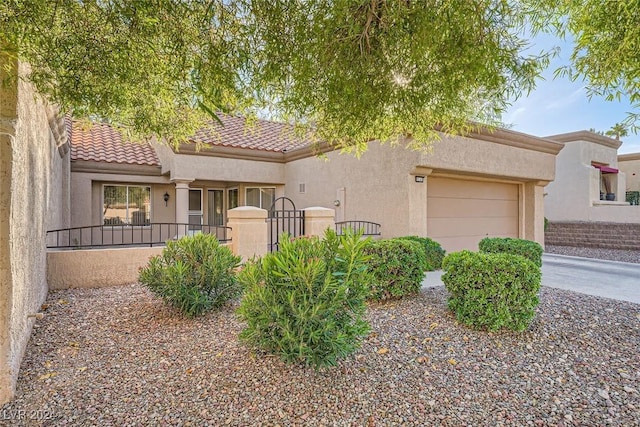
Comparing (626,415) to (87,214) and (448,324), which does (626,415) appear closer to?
(448,324)

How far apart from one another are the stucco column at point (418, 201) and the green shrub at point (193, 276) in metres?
4.73

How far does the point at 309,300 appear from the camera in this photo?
2.69m

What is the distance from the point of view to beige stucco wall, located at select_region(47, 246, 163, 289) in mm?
5668

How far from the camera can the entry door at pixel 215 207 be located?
42.0ft

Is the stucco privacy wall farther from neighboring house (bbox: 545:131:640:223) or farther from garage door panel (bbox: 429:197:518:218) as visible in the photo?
neighboring house (bbox: 545:131:640:223)

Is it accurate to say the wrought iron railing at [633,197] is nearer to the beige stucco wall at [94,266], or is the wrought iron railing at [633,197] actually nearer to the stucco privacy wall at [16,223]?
the beige stucco wall at [94,266]

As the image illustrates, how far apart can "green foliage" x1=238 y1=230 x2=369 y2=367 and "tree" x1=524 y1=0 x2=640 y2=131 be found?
274 centimetres

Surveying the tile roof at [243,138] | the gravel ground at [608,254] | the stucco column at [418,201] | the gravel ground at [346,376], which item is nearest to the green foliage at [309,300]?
the gravel ground at [346,376]

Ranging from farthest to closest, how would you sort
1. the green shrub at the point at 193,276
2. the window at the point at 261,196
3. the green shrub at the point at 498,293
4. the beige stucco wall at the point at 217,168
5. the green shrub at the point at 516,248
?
the window at the point at 261,196
the beige stucco wall at the point at 217,168
the green shrub at the point at 516,248
the green shrub at the point at 193,276
the green shrub at the point at 498,293

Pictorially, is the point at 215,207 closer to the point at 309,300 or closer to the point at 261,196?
the point at 261,196

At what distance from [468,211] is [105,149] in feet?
38.0

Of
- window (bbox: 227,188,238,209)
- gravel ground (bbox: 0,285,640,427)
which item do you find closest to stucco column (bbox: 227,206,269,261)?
gravel ground (bbox: 0,285,640,427)

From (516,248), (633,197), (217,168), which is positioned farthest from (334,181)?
(633,197)

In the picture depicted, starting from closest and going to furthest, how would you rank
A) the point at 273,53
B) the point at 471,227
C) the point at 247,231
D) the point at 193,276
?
the point at 273,53, the point at 193,276, the point at 247,231, the point at 471,227
